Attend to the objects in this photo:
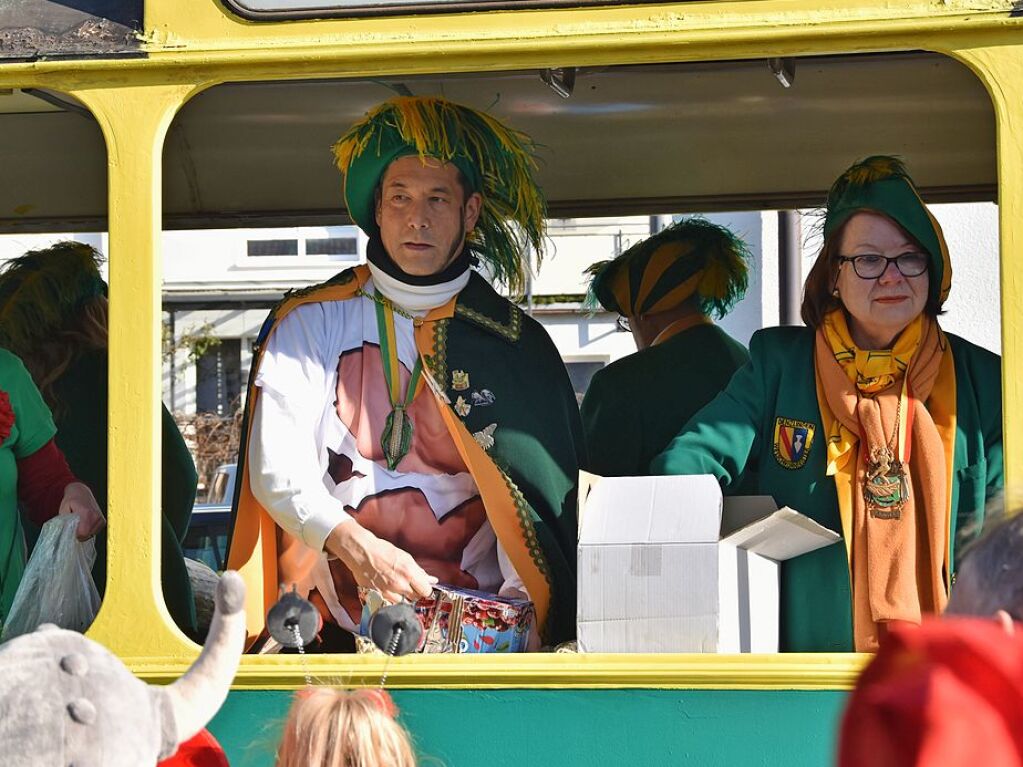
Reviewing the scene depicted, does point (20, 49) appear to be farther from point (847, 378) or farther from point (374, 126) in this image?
point (847, 378)

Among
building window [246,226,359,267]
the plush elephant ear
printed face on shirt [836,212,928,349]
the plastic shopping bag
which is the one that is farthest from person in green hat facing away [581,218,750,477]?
building window [246,226,359,267]

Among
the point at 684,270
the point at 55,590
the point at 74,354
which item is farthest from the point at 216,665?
the point at 684,270

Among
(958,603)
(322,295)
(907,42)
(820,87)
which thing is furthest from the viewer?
(820,87)

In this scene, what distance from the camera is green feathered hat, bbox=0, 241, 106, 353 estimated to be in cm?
425

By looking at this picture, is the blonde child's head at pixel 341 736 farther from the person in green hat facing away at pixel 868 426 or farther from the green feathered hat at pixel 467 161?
the green feathered hat at pixel 467 161

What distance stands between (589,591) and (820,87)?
77.5 inches

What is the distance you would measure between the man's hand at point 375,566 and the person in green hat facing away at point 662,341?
0.99 metres

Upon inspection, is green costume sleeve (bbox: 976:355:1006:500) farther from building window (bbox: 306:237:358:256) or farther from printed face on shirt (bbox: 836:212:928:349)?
building window (bbox: 306:237:358:256)

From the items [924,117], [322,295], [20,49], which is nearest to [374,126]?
[322,295]

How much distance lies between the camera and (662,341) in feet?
15.3

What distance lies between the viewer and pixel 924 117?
451 centimetres

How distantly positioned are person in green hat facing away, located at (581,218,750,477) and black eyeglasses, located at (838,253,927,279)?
39.3 inches

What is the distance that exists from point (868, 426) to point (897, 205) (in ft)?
1.62

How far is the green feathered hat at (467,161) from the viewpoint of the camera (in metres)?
3.50
